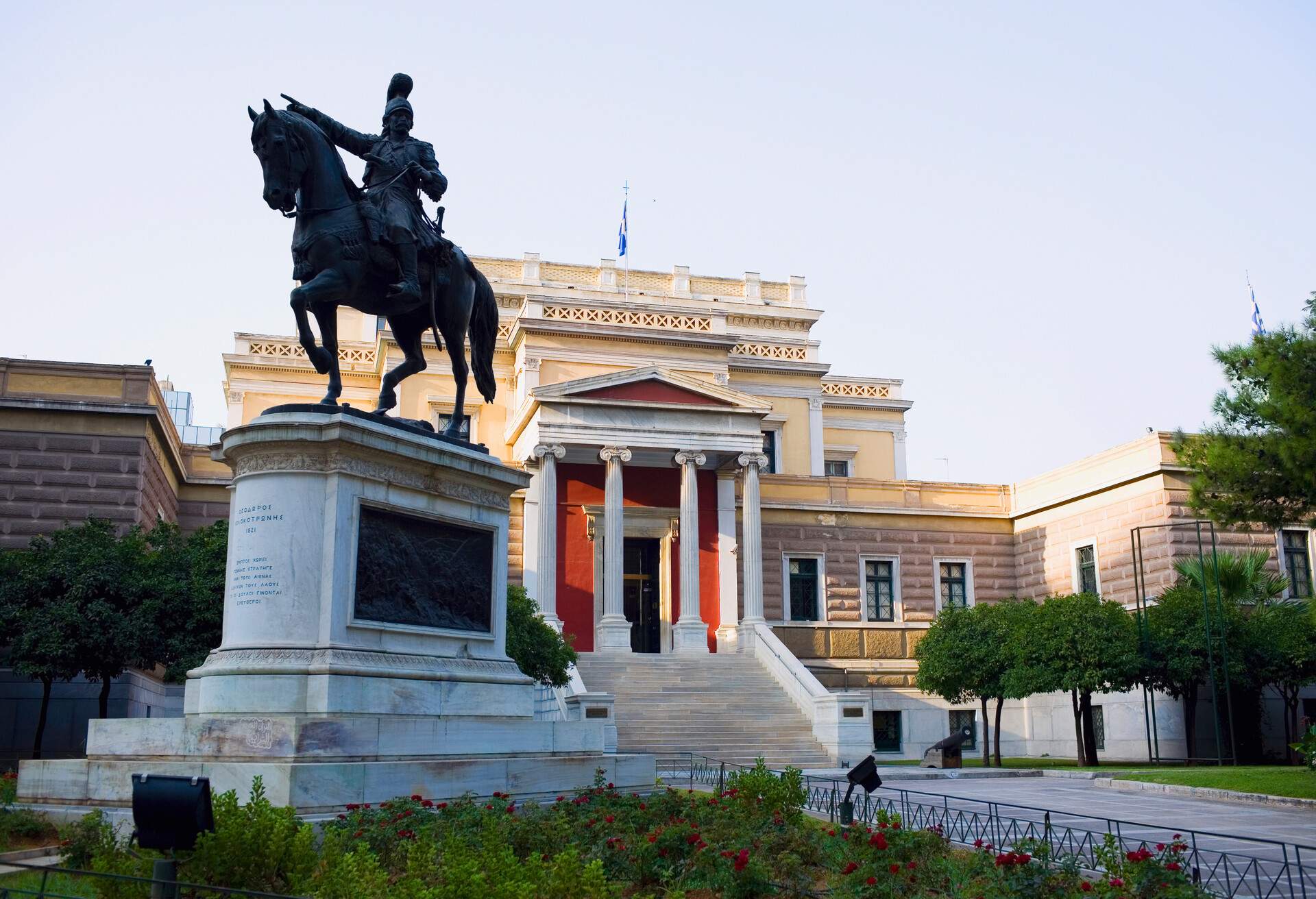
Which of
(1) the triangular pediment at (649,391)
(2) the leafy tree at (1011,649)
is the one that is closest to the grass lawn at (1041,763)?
(2) the leafy tree at (1011,649)

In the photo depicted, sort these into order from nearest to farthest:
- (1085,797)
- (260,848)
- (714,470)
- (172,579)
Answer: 1. (260,848)
2. (1085,797)
3. (172,579)
4. (714,470)

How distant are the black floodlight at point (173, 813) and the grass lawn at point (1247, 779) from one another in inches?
639

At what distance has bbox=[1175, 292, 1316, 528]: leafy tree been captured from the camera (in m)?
17.8

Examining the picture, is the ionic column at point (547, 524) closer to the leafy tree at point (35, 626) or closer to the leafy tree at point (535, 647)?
the leafy tree at point (535, 647)

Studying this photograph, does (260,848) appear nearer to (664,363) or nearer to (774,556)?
(774,556)

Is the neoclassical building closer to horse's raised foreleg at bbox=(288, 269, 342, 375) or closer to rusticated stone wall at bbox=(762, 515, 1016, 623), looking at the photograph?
rusticated stone wall at bbox=(762, 515, 1016, 623)

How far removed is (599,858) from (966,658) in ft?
74.2

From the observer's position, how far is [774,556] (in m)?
36.6

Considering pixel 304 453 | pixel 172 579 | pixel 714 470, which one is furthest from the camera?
pixel 714 470

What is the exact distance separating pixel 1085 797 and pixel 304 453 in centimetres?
1316

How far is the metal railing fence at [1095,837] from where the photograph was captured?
8.97m

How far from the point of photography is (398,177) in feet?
41.8

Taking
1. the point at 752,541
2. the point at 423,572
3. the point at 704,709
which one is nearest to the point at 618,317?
the point at 752,541

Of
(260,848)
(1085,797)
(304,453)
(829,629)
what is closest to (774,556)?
(829,629)
